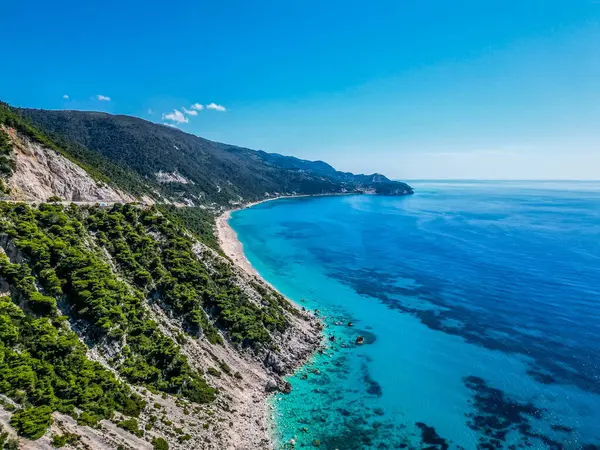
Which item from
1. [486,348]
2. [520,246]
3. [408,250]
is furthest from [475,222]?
[486,348]

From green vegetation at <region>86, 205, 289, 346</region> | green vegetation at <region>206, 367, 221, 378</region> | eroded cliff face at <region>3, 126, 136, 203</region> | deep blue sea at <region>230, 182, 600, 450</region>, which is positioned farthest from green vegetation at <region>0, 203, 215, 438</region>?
deep blue sea at <region>230, 182, 600, 450</region>

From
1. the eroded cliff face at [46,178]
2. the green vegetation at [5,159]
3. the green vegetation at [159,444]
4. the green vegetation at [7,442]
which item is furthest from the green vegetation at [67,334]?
the green vegetation at [5,159]

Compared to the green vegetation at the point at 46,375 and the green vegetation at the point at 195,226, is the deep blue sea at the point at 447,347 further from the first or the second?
the green vegetation at the point at 46,375

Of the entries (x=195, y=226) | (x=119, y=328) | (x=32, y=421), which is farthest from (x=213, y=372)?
(x=195, y=226)

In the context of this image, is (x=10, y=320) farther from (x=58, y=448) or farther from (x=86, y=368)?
(x=58, y=448)

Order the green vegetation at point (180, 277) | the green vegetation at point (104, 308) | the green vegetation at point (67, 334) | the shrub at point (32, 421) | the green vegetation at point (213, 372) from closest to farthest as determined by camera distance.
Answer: the shrub at point (32, 421) < the green vegetation at point (67, 334) < the green vegetation at point (104, 308) < the green vegetation at point (213, 372) < the green vegetation at point (180, 277)

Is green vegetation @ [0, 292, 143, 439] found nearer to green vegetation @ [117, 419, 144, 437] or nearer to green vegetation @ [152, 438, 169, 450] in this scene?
green vegetation @ [117, 419, 144, 437]
